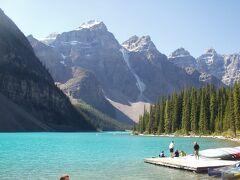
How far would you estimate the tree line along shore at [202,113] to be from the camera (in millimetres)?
135413

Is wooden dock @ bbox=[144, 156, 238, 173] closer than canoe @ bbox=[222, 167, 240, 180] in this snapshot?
No

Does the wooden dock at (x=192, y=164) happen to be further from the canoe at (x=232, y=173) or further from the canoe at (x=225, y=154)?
the canoe at (x=232, y=173)

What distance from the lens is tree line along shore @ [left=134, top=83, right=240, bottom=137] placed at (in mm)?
135413

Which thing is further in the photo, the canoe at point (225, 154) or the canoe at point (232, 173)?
the canoe at point (225, 154)

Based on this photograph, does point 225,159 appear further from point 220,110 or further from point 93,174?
point 220,110

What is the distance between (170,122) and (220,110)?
33.5 meters

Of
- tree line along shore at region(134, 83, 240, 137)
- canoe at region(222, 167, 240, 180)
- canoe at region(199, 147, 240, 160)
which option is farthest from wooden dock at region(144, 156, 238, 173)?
tree line along shore at region(134, 83, 240, 137)

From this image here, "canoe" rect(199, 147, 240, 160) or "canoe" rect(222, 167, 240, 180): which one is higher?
"canoe" rect(199, 147, 240, 160)

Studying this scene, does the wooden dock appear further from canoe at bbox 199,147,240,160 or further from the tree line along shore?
the tree line along shore

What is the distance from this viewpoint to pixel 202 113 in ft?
522

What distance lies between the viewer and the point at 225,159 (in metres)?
57.0

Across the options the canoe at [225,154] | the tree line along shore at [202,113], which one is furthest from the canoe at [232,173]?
the tree line along shore at [202,113]

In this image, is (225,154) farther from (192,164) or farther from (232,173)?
(232,173)

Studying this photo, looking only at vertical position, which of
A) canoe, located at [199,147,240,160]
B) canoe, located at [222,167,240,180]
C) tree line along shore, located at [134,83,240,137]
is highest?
tree line along shore, located at [134,83,240,137]
